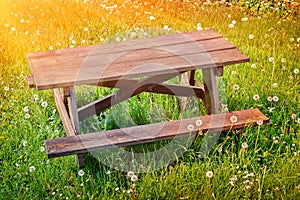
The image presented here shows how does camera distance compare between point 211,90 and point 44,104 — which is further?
point 44,104

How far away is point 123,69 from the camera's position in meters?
3.97

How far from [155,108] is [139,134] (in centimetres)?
94

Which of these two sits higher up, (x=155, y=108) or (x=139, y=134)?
(x=139, y=134)

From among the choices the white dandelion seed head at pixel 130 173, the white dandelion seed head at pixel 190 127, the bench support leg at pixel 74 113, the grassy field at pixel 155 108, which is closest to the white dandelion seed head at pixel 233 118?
the grassy field at pixel 155 108

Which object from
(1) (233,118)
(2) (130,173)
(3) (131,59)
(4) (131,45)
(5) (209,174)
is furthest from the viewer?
(4) (131,45)

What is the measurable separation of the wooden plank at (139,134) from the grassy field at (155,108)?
19cm

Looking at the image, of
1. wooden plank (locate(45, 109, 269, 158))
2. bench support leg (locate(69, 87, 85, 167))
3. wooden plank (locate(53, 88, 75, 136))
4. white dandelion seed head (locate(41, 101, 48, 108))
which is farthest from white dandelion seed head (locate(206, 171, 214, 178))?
white dandelion seed head (locate(41, 101, 48, 108))

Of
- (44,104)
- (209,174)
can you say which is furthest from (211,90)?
(44,104)

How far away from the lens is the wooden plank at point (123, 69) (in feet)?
12.5

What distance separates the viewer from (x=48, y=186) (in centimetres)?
363

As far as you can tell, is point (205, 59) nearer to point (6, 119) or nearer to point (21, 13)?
point (6, 119)

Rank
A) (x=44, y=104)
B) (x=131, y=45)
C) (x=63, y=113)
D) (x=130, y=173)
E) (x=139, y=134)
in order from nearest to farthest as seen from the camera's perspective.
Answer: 1. (x=130, y=173)
2. (x=139, y=134)
3. (x=63, y=113)
4. (x=131, y=45)
5. (x=44, y=104)

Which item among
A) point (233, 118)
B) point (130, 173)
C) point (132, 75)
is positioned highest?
point (132, 75)

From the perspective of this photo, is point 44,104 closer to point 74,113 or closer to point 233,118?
point 74,113
